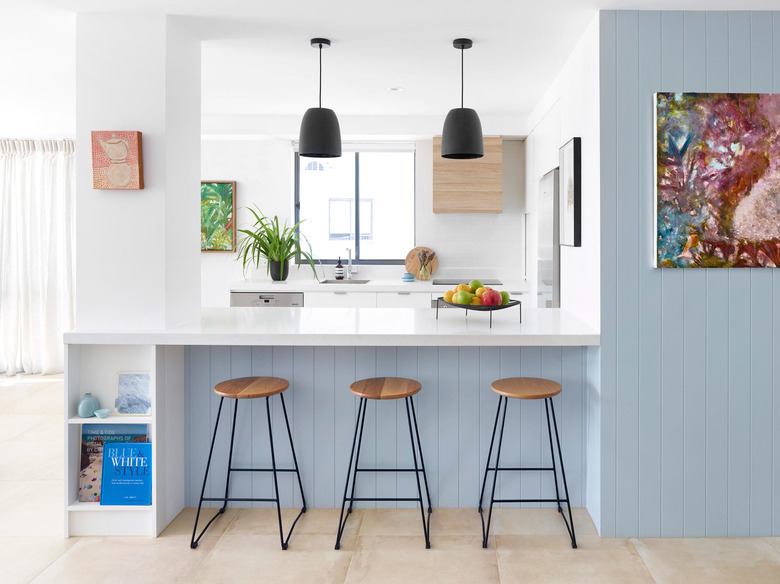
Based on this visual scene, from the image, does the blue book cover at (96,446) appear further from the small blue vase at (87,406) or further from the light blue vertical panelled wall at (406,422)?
the light blue vertical panelled wall at (406,422)

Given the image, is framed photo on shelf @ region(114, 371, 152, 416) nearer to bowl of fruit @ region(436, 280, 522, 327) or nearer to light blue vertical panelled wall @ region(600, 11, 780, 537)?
bowl of fruit @ region(436, 280, 522, 327)

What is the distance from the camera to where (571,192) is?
3.53 metres

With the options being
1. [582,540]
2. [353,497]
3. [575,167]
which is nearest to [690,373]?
[582,540]

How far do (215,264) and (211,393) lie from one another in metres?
3.00

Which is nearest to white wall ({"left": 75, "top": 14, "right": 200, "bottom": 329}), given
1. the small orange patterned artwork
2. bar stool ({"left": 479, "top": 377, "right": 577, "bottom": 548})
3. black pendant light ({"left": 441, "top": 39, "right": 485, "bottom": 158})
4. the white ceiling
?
the small orange patterned artwork

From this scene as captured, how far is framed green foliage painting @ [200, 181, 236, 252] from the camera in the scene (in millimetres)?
6152

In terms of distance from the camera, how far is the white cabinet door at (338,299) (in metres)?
5.54

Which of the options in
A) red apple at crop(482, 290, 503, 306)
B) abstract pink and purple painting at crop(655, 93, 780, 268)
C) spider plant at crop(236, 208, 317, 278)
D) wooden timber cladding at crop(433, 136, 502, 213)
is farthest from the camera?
spider plant at crop(236, 208, 317, 278)

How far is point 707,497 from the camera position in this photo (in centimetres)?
307

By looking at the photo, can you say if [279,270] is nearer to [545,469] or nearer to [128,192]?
[128,192]

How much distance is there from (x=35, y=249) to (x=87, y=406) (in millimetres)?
4025

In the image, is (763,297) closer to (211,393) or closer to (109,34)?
(211,393)

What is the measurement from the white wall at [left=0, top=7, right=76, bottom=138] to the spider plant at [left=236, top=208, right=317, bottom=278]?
1784mm

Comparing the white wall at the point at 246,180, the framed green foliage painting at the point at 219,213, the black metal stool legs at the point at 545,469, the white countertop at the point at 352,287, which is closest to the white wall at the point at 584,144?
the black metal stool legs at the point at 545,469
